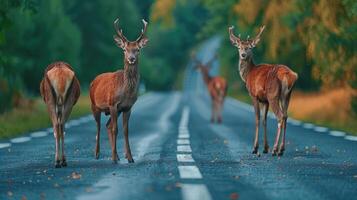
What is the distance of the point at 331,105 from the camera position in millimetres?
30922

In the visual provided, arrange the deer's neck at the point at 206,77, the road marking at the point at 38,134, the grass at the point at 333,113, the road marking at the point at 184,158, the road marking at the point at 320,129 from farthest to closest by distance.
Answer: the deer's neck at the point at 206,77
the grass at the point at 333,113
the road marking at the point at 320,129
the road marking at the point at 38,134
the road marking at the point at 184,158

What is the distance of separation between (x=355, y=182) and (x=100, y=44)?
4857 centimetres

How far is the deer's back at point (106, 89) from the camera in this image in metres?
15.2

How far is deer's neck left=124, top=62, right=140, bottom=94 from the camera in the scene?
1516 centimetres

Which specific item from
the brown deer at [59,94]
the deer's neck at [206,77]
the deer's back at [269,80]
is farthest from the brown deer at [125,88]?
the deer's neck at [206,77]

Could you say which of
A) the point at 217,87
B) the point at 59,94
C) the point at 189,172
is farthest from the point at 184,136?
the point at 217,87

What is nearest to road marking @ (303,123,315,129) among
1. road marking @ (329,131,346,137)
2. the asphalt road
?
road marking @ (329,131,346,137)

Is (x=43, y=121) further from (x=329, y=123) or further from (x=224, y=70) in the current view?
(x=224, y=70)

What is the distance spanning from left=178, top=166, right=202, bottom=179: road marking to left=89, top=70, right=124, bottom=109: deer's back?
2162mm

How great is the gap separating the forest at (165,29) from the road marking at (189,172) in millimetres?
4357

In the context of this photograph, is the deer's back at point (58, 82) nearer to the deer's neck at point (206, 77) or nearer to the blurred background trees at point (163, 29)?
the blurred background trees at point (163, 29)

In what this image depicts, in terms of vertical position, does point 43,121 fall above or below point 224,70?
below

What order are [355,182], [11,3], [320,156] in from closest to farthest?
[355,182]
[320,156]
[11,3]

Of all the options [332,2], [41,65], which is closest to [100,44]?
[41,65]
